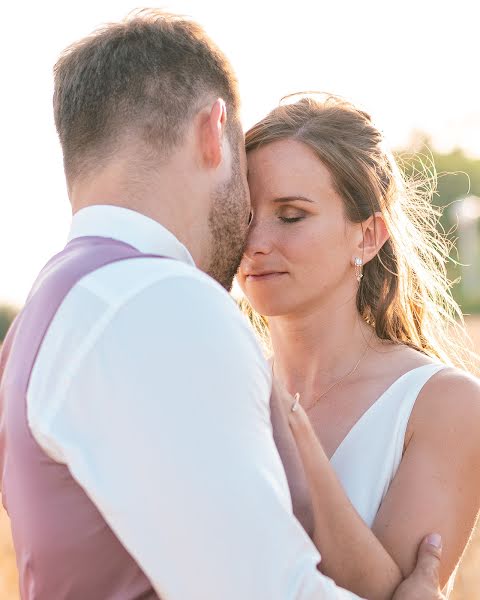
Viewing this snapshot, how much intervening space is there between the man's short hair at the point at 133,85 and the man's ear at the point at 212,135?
0.04m

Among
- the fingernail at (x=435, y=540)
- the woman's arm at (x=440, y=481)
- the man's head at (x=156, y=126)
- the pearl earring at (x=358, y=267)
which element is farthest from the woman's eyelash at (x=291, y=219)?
the fingernail at (x=435, y=540)

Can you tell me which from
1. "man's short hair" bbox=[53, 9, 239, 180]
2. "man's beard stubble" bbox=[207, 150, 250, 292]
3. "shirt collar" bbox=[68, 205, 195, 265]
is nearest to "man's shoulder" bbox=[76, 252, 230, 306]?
"shirt collar" bbox=[68, 205, 195, 265]

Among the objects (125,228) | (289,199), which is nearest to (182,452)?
(125,228)

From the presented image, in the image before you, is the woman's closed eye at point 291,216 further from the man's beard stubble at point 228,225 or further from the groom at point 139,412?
the groom at point 139,412

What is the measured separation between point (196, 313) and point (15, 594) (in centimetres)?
782

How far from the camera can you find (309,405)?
11.9 ft

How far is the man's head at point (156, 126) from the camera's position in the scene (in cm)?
227

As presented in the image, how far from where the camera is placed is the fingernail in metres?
2.80

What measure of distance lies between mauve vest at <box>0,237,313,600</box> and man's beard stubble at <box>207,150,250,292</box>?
1.62 ft

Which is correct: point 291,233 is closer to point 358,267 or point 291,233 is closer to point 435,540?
point 358,267

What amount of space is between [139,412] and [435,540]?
1.41 metres

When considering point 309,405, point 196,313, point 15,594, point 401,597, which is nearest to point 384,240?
point 309,405

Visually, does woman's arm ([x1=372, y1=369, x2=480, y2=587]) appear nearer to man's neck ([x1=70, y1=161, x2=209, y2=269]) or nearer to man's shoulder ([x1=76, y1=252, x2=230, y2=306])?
man's neck ([x1=70, y1=161, x2=209, y2=269])

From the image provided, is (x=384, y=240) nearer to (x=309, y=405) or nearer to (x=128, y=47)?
(x=309, y=405)
